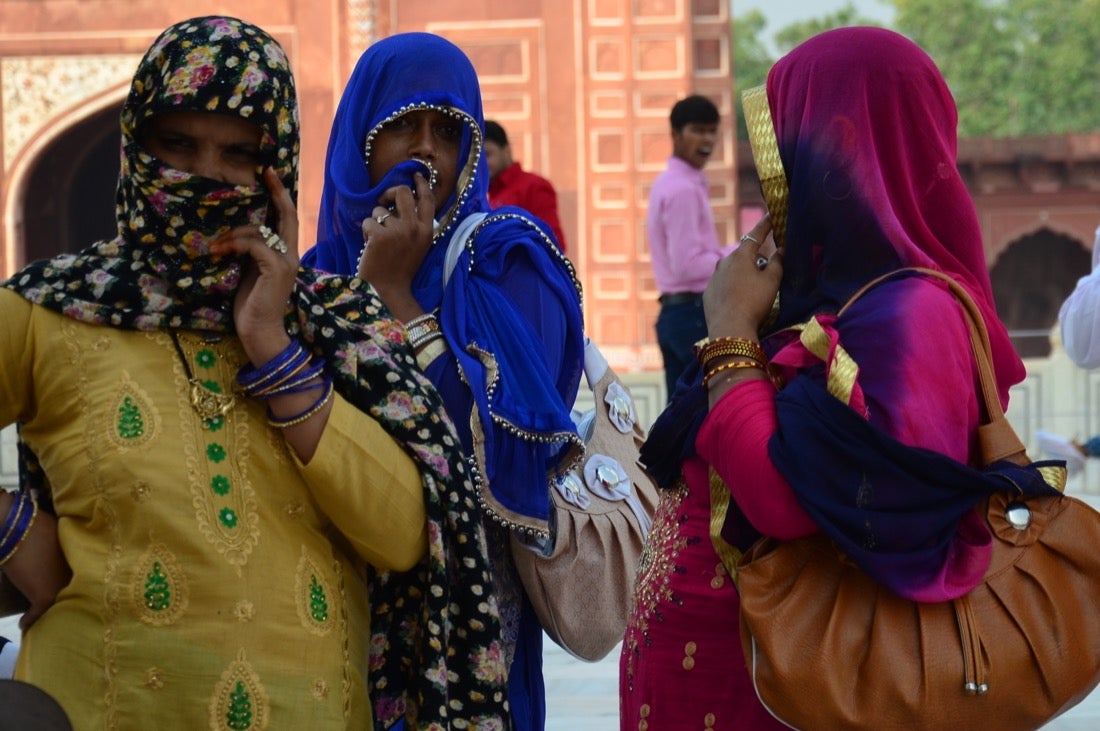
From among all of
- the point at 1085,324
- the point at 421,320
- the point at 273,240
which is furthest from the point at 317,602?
the point at 1085,324

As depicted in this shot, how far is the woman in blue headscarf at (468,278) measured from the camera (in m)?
2.17

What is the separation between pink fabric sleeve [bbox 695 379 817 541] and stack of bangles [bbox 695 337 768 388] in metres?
0.03

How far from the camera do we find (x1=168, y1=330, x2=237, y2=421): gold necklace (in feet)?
5.17

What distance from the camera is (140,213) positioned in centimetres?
159

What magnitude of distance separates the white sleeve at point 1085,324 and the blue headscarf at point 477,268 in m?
1.69

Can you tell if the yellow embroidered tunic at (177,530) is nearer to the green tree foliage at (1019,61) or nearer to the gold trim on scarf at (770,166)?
the gold trim on scarf at (770,166)

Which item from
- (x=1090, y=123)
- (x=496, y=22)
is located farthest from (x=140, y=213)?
(x=1090, y=123)

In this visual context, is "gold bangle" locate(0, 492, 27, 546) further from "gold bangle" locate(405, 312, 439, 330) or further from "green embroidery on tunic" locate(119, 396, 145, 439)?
"gold bangle" locate(405, 312, 439, 330)

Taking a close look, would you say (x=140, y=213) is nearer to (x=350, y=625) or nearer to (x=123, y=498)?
(x=123, y=498)

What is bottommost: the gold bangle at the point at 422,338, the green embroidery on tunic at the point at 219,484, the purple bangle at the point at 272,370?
the green embroidery on tunic at the point at 219,484

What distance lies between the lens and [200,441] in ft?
5.15

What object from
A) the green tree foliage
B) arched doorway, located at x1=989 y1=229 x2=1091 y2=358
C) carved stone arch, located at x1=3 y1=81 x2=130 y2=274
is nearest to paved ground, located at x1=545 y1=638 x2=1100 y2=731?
carved stone arch, located at x1=3 y1=81 x2=130 y2=274

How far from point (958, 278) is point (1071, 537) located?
304mm

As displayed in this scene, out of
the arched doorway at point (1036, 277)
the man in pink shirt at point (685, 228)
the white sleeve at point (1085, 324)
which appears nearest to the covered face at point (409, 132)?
the white sleeve at point (1085, 324)
